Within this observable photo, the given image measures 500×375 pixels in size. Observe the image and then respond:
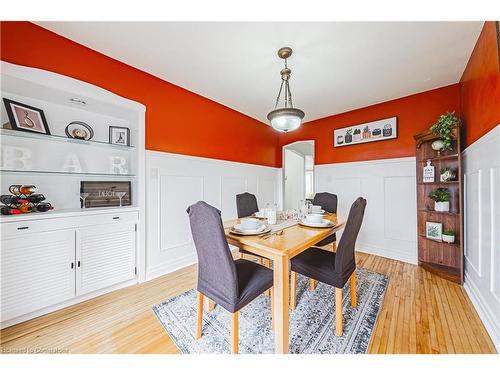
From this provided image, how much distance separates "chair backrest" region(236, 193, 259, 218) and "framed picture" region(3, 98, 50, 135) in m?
2.02

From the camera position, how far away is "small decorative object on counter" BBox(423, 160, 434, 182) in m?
2.39

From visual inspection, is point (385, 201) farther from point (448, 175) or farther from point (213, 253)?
point (213, 253)

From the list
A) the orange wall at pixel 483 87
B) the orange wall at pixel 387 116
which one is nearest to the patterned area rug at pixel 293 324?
the orange wall at pixel 483 87

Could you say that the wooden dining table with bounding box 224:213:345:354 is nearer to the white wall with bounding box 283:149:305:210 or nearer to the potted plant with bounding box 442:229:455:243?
the potted plant with bounding box 442:229:455:243

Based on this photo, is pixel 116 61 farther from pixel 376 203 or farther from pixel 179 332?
pixel 376 203

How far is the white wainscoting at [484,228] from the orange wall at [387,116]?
0.89m

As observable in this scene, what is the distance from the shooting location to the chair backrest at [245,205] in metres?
2.48

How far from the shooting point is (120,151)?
7.47ft

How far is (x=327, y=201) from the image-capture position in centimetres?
272

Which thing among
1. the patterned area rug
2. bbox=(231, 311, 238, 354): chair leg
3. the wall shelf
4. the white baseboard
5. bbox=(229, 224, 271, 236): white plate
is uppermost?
the wall shelf

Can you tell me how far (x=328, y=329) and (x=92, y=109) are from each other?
10.1 feet

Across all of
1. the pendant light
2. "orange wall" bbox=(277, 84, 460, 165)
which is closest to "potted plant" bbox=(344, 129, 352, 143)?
"orange wall" bbox=(277, 84, 460, 165)

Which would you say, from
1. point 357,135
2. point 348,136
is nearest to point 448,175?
point 357,135

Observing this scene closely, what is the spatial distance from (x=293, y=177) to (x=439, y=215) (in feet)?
10.4
